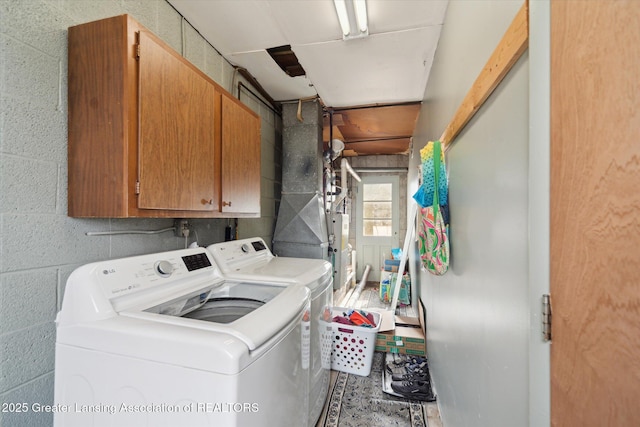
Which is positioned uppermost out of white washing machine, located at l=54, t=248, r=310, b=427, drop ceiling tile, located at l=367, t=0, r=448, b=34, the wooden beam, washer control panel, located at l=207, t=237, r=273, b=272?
drop ceiling tile, located at l=367, t=0, r=448, b=34

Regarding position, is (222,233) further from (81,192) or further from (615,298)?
(615,298)

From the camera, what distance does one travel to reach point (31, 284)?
962 millimetres

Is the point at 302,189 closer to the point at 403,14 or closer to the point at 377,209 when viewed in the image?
the point at 403,14

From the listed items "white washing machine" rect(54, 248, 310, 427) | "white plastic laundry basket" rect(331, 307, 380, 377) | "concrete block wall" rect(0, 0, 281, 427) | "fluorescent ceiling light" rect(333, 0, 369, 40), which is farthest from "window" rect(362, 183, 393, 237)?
"concrete block wall" rect(0, 0, 281, 427)

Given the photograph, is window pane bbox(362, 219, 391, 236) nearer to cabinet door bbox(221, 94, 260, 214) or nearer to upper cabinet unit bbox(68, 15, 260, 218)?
cabinet door bbox(221, 94, 260, 214)

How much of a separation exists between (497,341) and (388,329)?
182 centimetres

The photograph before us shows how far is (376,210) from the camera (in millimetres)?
5336

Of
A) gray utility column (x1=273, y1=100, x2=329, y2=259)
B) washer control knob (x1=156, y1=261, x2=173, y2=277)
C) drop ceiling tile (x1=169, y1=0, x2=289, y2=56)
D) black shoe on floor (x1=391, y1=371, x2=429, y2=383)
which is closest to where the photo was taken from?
washer control knob (x1=156, y1=261, x2=173, y2=277)

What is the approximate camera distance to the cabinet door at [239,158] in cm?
163

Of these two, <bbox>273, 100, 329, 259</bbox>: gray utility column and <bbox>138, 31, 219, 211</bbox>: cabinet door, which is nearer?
<bbox>138, 31, 219, 211</bbox>: cabinet door

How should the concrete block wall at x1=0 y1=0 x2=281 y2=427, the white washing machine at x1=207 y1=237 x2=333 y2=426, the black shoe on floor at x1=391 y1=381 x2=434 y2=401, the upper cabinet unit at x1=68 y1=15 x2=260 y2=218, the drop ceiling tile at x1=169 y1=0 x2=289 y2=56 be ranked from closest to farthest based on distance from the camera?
the concrete block wall at x1=0 y1=0 x2=281 y2=427
the upper cabinet unit at x1=68 y1=15 x2=260 y2=218
the white washing machine at x1=207 y1=237 x2=333 y2=426
the drop ceiling tile at x1=169 y1=0 x2=289 y2=56
the black shoe on floor at x1=391 y1=381 x2=434 y2=401

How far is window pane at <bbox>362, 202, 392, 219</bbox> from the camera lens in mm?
5301

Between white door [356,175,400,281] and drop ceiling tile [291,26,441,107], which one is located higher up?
drop ceiling tile [291,26,441,107]

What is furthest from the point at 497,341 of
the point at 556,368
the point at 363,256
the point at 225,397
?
the point at 363,256
